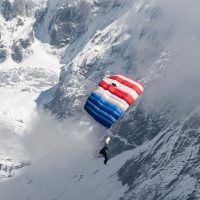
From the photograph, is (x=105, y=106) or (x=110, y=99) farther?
(x=110, y=99)

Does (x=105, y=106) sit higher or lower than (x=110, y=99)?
lower

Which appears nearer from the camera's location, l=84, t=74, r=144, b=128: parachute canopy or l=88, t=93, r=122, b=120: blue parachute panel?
l=84, t=74, r=144, b=128: parachute canopy

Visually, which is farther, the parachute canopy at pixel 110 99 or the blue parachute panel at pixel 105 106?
the blue parachute panel at pixel 105 106
